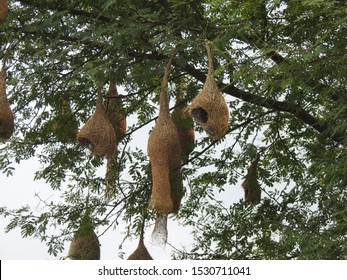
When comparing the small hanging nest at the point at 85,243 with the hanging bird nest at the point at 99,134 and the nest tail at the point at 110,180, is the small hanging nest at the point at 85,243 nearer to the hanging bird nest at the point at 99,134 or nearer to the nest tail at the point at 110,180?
the nest tail at the point at 110,180

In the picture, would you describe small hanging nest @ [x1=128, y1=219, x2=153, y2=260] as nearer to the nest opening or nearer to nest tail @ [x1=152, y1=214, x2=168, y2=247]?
nest tail @ [x1=152, y1=214, x2=168, y2=247]

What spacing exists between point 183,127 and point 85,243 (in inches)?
68.9

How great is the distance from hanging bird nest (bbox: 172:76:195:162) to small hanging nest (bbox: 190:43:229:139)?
2.87m

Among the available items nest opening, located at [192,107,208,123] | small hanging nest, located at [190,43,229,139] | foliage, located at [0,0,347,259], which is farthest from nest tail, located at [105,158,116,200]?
small hanging nest, located at [190,43,229,139]

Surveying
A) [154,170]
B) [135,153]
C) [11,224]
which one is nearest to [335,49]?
[154,170]

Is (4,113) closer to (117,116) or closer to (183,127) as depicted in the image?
(117,116)

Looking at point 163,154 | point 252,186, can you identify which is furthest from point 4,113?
point 252,186

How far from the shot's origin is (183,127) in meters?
10.2

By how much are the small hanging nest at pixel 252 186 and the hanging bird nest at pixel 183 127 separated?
0.78m

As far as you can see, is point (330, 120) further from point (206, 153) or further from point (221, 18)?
point (206, 153)

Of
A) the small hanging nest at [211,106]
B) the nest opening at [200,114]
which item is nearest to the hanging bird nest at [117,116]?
the nest opening at [200,114]

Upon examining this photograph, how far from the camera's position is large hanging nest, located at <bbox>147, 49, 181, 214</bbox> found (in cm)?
713

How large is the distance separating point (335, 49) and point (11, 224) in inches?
199

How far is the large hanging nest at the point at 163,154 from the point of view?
7.13 meters
